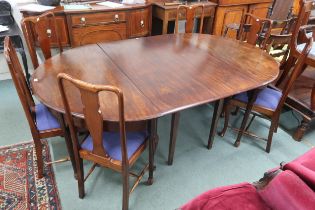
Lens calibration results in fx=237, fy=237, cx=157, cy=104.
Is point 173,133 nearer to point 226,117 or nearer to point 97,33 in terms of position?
point 226,117

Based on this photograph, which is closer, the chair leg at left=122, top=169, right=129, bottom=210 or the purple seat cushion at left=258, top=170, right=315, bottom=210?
the purple seat cushion at left=258, top=170, right=315, bottom=210

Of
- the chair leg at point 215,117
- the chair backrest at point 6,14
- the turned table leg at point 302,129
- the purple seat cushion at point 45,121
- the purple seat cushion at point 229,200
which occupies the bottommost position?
the turned table leg at point 302,129

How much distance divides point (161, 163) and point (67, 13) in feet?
5.80

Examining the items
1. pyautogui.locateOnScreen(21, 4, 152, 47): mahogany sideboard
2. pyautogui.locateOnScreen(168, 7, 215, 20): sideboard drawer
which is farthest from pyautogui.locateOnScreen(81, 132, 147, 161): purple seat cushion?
pyautogui.locateOnScreen(168, 7, 215, 20): sideboard drawer

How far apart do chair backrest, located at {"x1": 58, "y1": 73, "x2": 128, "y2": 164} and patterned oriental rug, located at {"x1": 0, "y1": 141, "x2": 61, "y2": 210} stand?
0.61 meters

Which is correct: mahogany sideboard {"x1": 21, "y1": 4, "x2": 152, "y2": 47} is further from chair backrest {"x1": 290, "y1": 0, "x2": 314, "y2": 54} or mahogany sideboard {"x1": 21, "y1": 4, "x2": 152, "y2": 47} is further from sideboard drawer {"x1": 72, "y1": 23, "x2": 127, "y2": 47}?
chair backrest {"x1": 290, "y1": 0, "x2": 314, "y2": 54}

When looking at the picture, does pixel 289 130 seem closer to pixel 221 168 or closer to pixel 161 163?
pixel 221 168

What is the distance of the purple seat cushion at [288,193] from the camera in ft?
2.68

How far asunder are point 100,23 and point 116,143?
1702 millimetres

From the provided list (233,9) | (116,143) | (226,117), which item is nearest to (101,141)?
(116,143)

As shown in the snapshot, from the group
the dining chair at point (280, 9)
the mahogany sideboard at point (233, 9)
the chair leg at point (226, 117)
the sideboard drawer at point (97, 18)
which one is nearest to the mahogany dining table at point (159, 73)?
the chair leg at point (226, 117)

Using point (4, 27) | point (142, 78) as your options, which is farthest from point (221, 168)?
point (4, 27)

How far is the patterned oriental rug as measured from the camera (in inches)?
63.0

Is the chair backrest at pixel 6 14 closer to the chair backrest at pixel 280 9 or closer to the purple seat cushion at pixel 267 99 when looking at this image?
the purple seat cushion at pixel 267 99
